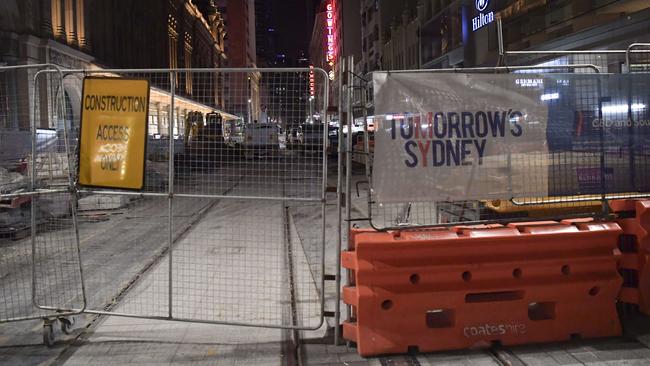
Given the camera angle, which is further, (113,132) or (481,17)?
(481,17)

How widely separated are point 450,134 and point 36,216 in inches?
262

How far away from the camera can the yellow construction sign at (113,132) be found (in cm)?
509

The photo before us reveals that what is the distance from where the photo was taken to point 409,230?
4.82m

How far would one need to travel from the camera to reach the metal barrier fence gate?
550cm

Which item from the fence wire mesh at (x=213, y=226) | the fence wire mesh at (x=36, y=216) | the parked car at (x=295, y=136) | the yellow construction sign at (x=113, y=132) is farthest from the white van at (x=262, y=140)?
the yellow construction sign at (x=113, y=132)

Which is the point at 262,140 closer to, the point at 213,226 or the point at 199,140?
the point at 213,226

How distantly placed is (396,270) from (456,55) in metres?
31.2

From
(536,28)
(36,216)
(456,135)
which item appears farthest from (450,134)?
(536,28)

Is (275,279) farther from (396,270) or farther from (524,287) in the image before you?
(524,287)

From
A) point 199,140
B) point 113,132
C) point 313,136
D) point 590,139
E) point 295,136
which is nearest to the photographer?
point 590,139

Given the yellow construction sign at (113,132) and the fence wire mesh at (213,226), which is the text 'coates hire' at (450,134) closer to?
the fence wire mesh at (213,226)

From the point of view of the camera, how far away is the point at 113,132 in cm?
517

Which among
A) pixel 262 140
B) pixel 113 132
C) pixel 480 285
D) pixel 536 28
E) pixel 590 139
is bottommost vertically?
pixel 480 285

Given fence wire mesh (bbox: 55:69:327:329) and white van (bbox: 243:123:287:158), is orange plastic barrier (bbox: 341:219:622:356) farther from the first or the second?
white van (bbox: 243:123:287:158)
